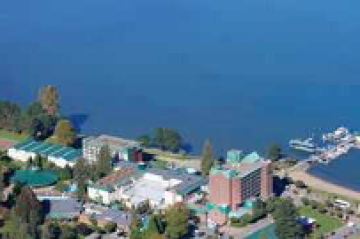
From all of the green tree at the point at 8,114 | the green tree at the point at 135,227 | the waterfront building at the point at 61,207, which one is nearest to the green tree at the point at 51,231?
the waterfront building at the point at 61,207

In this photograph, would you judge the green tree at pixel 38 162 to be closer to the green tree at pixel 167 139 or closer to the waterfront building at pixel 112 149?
the waterfront building at pixel 112 149

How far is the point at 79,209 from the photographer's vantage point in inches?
750

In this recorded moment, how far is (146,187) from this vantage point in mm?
19969

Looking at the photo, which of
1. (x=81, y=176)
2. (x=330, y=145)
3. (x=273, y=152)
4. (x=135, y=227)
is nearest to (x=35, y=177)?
(x=81, y=176)

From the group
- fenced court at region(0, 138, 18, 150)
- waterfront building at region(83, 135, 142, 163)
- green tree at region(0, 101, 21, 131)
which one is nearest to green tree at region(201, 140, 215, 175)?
waterfront building at region(83, 135, 142, 163)

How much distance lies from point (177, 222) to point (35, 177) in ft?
14.2

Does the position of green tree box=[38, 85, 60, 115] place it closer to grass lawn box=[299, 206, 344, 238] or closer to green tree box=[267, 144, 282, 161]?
green tree box=[267, 144, 282, 161]

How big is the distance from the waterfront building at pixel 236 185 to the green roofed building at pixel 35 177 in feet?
12.6

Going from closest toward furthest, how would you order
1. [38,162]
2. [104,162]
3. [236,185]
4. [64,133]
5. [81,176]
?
1. [236,185]
2. [81,176]
3. [104,162]
4. [38,162]
5. [64,133]

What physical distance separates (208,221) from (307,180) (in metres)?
3.48

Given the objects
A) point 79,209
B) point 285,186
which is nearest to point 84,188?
point 79,209

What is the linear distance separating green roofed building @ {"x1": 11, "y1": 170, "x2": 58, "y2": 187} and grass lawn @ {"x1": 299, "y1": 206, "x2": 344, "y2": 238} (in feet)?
18.1

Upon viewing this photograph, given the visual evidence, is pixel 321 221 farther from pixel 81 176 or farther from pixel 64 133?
pixel 64 133

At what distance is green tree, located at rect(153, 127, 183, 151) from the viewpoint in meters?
22.7
